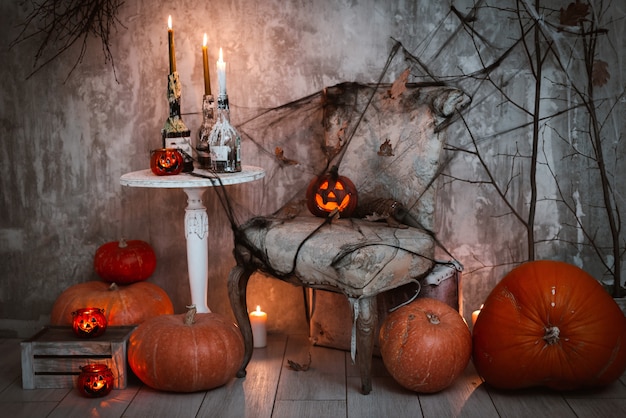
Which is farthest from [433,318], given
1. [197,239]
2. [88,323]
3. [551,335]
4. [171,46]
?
[171,46]

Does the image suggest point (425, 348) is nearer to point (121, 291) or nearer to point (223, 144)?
point (223, 144)

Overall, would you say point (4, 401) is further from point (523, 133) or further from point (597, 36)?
point (597, 36)

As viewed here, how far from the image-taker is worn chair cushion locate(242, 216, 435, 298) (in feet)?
8.62

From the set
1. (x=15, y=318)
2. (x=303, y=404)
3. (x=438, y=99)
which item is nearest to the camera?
(x=303, y=404)

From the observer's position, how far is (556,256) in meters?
3.37

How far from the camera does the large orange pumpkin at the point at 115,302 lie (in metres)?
3.11

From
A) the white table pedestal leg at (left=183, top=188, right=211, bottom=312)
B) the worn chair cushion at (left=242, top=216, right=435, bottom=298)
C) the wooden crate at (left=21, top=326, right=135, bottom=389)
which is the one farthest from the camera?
the white table pedestal leg at (left=183, top=188, right=211, bottom=312)

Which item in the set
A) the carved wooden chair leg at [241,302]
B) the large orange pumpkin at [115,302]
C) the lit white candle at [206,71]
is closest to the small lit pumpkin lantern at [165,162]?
the lit white candle at [206,71]

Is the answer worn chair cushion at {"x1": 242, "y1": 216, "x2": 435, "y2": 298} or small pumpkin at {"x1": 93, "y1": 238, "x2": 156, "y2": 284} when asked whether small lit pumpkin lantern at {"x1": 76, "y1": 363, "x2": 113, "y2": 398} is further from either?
worn chair cushion at {"x1": 242, "y1": 216, "x2": 435, "y2": 298}

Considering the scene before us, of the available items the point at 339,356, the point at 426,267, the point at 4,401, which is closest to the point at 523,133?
the point at 426,267

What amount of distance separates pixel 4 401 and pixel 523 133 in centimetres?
226

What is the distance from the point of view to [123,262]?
3.25m

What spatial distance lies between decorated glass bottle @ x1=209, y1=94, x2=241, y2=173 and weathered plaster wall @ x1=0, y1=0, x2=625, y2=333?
0.40m

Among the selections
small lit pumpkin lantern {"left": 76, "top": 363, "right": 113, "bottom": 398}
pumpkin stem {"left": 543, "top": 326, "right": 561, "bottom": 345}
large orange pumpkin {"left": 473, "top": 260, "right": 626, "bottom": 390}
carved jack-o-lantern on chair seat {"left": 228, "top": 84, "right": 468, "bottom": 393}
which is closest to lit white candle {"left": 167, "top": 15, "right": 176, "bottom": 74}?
carved jack-o-lantern on chair seat {"left": 228, "top": 84, "right": 468, "bottom": 393}
